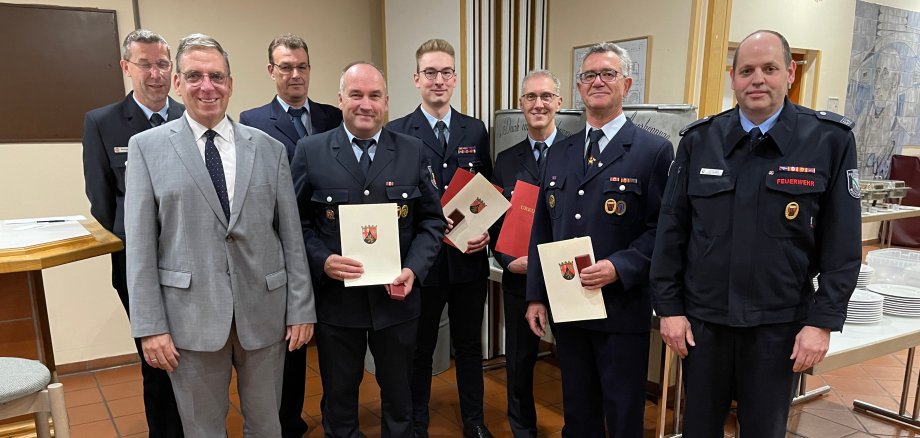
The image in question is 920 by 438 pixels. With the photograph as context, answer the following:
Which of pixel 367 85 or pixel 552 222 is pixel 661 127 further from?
pixel 367 85

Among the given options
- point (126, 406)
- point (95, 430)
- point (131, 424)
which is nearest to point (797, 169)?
point (131, 424)

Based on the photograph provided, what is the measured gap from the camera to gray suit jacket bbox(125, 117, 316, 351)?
6.20 ft

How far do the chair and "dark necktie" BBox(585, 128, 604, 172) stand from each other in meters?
1.94

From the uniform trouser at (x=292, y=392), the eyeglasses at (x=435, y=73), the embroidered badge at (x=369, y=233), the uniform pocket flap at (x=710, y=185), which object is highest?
the eyeglasses at (x=435, y=73)

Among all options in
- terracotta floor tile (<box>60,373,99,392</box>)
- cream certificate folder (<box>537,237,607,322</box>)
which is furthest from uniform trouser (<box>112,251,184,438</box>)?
cream certificate folder (<box>537,237,607,322</box>)

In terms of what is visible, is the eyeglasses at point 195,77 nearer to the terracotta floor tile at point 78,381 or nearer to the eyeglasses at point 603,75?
the eyeglasses at point 603,75

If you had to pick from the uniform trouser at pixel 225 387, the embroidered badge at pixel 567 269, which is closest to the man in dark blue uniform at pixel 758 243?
the embroidered badge at pixel 567 269

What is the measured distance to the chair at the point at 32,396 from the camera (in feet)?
5.95

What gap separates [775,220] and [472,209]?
4.40 ft

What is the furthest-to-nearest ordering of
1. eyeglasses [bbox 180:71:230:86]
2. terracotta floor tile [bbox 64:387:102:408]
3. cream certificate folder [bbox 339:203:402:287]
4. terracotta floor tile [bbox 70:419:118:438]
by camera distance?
terracotta floor tile [bbox 64:387:102:408]
terracotta floor tile [bbox 70:419:118:438]
cream certificate folder [bbox 339:203:402:287]
eyeglasses [bbox 180:71:230:86]

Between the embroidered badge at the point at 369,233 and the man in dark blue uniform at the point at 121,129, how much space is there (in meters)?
1.17

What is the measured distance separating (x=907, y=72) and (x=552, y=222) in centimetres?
687

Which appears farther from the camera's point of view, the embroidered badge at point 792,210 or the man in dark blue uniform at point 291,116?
the man in dark blue uniform at point 291,116

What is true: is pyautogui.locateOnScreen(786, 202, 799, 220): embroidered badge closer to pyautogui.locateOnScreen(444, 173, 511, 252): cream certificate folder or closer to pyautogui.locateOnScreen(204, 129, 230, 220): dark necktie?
pyautogui.locateOnScreen(444, 173, 511, 252): cream certificate folder
